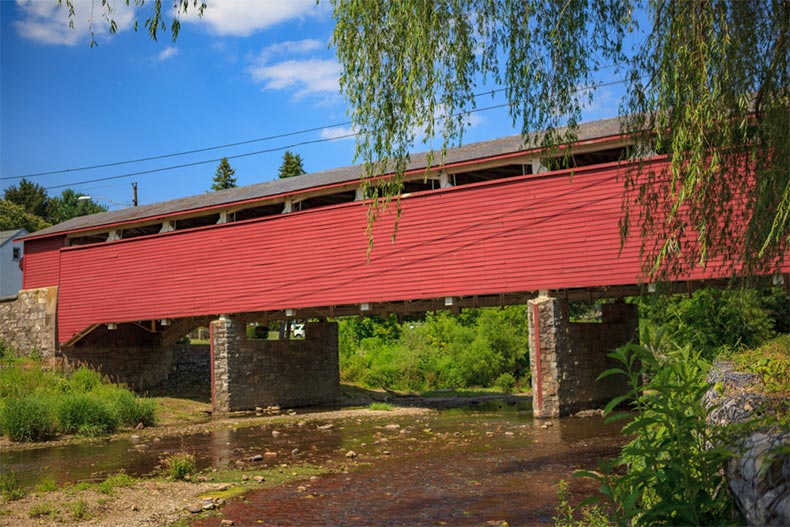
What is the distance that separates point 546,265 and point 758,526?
12.0 m

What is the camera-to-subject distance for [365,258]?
17.3m

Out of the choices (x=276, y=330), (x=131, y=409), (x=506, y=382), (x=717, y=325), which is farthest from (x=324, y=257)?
(x=276, y=330)

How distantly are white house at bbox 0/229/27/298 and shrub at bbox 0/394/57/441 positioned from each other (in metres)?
29.2

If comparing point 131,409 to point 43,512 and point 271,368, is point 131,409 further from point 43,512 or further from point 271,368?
point 43,512

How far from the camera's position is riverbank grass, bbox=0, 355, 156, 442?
13891mm

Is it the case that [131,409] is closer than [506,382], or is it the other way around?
[131,409]

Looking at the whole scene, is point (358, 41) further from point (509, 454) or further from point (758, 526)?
point (509, 454)

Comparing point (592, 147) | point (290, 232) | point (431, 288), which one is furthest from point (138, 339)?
point (592, 147)

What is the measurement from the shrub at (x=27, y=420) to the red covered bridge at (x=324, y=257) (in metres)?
5.33

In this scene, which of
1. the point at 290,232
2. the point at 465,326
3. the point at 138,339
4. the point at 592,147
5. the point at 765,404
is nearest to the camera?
the point at 765,404

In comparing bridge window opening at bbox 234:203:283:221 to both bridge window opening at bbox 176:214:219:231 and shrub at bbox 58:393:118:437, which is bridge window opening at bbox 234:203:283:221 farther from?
shrub at bbox 58:393:118:437

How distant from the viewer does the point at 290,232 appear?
18375 mm

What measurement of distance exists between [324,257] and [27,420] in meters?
7.27

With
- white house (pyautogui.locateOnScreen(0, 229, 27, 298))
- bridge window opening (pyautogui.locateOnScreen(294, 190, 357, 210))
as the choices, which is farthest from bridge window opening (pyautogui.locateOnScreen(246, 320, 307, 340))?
white house (pyautogui.locateOnScreen(0, 229, 27, 298))
